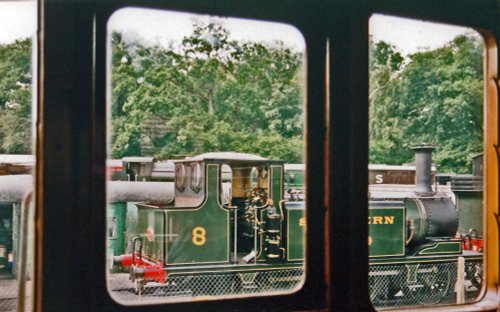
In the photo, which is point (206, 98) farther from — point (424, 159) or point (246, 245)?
point (424, 159)

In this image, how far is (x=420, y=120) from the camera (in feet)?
7.38

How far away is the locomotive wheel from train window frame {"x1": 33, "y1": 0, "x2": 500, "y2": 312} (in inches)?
4.7

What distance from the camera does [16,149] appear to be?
1.67 meters

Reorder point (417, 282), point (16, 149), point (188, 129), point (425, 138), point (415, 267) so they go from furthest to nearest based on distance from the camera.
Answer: point (415, 267), point (417, 282), point (425, 138), point (188, 129), point (16, 149)

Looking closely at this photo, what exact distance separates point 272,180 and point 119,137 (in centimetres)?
70

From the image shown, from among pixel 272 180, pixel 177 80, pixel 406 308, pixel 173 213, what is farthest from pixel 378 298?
pixel 177 80

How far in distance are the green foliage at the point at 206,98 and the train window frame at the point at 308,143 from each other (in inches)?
2.3

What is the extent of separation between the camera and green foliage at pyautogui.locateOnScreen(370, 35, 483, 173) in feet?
Result: 6.98

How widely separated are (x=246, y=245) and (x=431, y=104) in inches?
37.7

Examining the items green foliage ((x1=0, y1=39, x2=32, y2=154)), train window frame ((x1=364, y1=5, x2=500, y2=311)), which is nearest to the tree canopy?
green foliage ((x1=0, y1=39, x2=32, y2=154))

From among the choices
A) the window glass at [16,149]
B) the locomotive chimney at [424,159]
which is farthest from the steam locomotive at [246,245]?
the window glass at [16,149]

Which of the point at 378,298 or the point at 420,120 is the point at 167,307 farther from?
the point at 420,120

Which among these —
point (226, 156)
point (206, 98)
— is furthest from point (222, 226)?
point (206, 98)

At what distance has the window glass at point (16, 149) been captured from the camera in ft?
5.36
